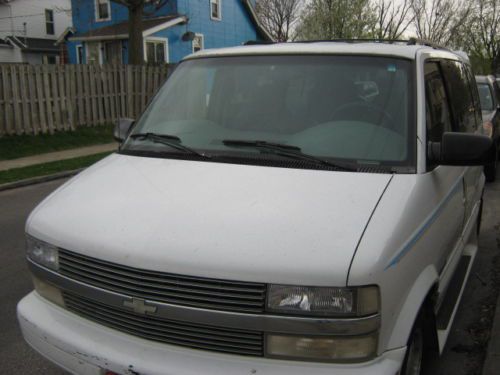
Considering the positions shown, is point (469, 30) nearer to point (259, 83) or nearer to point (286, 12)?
point (286, 12)

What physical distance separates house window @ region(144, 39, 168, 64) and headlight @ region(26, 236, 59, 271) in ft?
73.9

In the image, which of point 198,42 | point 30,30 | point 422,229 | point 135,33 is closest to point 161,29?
point 198,42

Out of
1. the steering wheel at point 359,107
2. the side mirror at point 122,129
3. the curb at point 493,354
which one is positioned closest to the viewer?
the steering wheel at point 359,107

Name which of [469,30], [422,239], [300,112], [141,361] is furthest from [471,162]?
[469,30]

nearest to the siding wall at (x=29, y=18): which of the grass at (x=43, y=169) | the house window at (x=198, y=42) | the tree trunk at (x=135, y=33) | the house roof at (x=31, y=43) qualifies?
the house roof at (x=31, y=43)

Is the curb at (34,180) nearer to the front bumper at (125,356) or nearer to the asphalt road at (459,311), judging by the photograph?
Result: the asphalt road at (459,311)

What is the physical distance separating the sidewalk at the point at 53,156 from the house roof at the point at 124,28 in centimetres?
1118

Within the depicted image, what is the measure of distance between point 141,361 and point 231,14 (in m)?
28.0

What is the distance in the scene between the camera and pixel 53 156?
39.9 ft

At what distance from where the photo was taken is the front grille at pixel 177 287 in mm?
2143

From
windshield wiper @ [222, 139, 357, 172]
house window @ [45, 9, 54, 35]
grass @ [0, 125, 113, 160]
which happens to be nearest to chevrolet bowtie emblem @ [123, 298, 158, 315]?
windshield wiper @ [222, 139, 357, 172]

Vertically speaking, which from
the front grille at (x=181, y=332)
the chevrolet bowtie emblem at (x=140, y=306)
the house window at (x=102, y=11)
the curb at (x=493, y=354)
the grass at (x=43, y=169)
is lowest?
the grass at (x=43, y=169)

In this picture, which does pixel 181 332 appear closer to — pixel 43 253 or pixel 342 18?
pixel 43 253

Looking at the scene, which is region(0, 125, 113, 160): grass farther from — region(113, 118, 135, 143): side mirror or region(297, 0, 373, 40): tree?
region(297, 0, 373, 40): tree
